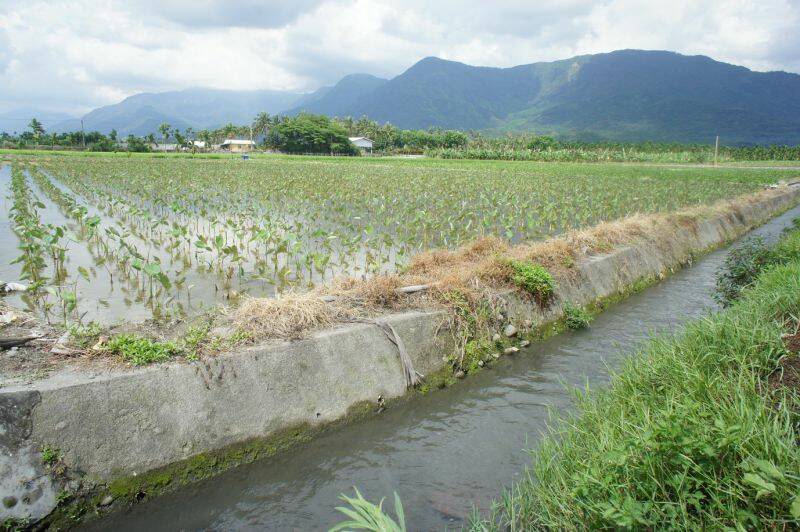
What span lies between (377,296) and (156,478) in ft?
10.5

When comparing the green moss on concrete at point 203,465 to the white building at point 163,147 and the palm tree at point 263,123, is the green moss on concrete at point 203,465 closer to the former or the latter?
the white building at point 163,147

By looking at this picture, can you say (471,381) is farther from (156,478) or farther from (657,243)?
(657,243)

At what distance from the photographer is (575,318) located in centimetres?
793

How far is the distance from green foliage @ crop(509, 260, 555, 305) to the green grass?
3150 mm

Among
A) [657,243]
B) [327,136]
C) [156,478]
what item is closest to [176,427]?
[156,478]

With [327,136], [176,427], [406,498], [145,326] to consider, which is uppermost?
[327,136]

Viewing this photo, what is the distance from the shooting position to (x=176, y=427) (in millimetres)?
4133

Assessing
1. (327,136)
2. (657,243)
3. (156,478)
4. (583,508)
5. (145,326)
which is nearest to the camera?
(583,508)

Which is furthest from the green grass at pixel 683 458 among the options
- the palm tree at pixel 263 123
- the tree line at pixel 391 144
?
the palm tree at pixel 263 123

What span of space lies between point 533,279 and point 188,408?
206 inches

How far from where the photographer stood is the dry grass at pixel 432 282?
5309 millimetres

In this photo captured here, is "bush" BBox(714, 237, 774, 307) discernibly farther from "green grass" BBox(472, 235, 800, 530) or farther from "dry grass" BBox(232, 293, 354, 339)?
"dry grass" BBox(232, 293, 354, 339)

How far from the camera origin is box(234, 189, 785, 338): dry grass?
209 inches

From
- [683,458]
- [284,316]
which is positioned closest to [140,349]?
[284,316]
